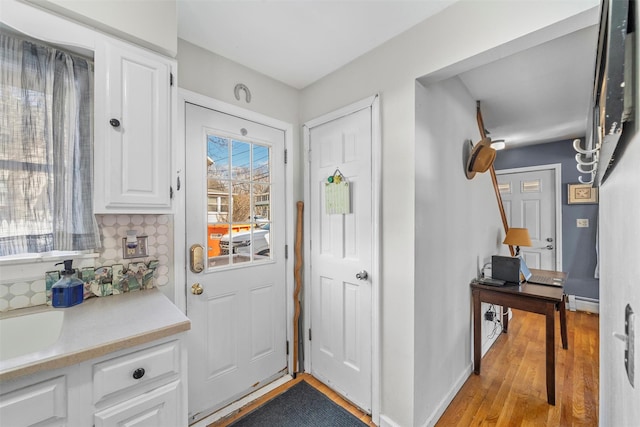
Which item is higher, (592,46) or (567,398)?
(592,46)

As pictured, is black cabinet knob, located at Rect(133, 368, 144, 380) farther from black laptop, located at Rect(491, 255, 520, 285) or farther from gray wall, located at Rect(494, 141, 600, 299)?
gray wall, located at Rect(494, 141, 600, 299)

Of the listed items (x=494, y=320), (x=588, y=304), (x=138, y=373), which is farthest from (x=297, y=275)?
(x=588, y=304)

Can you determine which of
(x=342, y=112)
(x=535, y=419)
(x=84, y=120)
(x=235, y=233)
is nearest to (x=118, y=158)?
(x=84, y=120)

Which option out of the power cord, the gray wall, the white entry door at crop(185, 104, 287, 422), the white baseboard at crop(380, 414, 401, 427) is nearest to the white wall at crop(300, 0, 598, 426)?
the white baseboard at crop(380, 414, 401, 427)

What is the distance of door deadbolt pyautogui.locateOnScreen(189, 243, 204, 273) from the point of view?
1649mm

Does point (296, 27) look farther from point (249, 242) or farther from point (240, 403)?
point (240, 403)

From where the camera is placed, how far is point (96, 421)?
2.86 feet

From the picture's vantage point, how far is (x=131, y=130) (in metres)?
1.21

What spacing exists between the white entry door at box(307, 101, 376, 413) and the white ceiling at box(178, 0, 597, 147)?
42 cm

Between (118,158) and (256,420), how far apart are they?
5.59 ft

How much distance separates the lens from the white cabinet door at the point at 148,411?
2.93ft

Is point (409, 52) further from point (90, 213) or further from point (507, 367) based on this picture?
point (507, 367)

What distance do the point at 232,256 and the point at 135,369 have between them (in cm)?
98

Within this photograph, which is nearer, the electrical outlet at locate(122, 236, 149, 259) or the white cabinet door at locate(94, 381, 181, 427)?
the white cabinet door at locate(94, 381, 181, 427)
